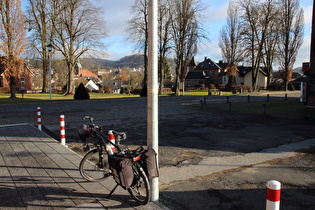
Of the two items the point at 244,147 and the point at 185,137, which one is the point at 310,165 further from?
the point at 185,137

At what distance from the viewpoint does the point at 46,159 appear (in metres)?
6.07

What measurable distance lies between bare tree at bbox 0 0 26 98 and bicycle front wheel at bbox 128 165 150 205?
29.1m

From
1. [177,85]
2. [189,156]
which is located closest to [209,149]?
[189,156]

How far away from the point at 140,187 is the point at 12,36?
3020 cm

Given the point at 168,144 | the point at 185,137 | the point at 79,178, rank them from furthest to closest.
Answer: the point at 185,137 < the point at 168,144 < the point at 79,178

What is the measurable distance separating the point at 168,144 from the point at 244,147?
2.29 metres

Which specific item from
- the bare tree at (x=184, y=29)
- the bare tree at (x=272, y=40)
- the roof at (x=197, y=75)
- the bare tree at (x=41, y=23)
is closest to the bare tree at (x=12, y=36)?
the bare tree at (x=41, y=23)

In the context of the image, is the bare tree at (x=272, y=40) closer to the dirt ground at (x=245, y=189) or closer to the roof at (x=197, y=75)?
the roof at (x=197, y=75)

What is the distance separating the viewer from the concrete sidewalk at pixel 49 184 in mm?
3777

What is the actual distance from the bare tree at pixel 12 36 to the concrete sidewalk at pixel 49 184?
2467 centimetres

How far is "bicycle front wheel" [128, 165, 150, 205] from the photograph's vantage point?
11.9 ft

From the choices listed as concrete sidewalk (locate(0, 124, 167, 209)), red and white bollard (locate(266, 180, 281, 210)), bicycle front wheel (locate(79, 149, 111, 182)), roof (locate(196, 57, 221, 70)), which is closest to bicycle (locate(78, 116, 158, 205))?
concrete sidewalk (locate(0, 124, 167, 209))

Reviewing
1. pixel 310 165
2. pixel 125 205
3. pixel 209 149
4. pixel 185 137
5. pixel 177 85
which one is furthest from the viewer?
pixel 177 85

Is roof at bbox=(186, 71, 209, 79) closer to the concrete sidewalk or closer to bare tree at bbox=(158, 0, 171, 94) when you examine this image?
bare tree at bbox=(158, 0, 171, 94)
